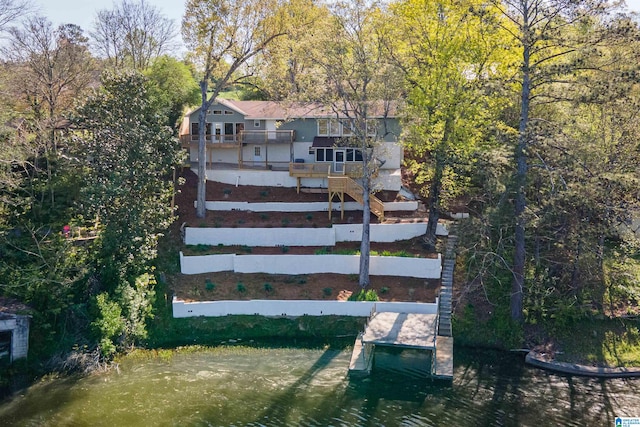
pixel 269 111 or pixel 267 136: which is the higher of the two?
pixel 269 111

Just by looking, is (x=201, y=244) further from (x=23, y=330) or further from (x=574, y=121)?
(x=574, y=121)

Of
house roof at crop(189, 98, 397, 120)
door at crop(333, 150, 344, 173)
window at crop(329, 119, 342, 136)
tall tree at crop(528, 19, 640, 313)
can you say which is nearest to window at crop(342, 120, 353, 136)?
window at crop(329, 119, 342, 136)

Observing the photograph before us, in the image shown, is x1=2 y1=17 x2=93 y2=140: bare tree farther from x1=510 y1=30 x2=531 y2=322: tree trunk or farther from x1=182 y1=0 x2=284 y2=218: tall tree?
x1=510 y1=30 x2=531 y2=322: tree trunk

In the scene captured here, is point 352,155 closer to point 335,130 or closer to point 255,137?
point 335,130

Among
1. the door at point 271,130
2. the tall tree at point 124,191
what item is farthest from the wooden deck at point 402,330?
the door at point 271,130

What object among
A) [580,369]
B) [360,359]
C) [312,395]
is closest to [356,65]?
[360,359]

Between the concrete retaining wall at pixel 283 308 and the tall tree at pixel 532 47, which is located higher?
the tall tree at pixel 532 47

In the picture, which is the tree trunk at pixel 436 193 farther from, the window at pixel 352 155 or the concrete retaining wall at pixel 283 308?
the window at pixel 352 155
